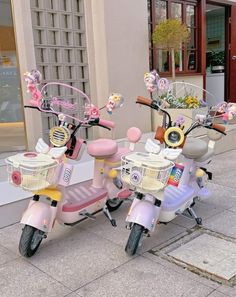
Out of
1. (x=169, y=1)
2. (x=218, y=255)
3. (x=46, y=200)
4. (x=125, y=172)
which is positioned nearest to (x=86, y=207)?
(x=46, y=200)

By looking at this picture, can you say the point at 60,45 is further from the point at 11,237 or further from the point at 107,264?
the point at 107,264

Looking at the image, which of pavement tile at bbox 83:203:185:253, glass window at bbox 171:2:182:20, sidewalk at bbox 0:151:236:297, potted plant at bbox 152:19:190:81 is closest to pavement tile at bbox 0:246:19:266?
sidewalk at bbox 0:151:236:297

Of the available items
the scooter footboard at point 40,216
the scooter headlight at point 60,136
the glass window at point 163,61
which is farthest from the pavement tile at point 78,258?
the glass window at point 163,61

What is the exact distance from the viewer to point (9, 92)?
16.7 feet

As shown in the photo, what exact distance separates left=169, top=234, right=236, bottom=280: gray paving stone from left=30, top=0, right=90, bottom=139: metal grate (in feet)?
9.64

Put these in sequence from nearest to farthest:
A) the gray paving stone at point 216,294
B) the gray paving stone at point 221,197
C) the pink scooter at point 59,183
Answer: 1. the gray paving stone at point 216,294
2. the pink scooter at point 59,183
3. the gray paving stone at point 221,197

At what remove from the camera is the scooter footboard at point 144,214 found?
2.73 meters

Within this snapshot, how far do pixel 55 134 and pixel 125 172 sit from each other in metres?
0.67

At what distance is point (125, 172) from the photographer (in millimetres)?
2760

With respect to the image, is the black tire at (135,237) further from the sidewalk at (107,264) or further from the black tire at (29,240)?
the black tire at (29,240)

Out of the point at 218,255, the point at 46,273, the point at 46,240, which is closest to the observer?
the point at 46,273

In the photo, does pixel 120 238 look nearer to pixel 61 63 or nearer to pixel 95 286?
pixel 95 286

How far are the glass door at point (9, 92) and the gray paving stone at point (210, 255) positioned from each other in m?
2.98

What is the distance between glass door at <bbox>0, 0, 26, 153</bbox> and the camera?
15.7 ft
